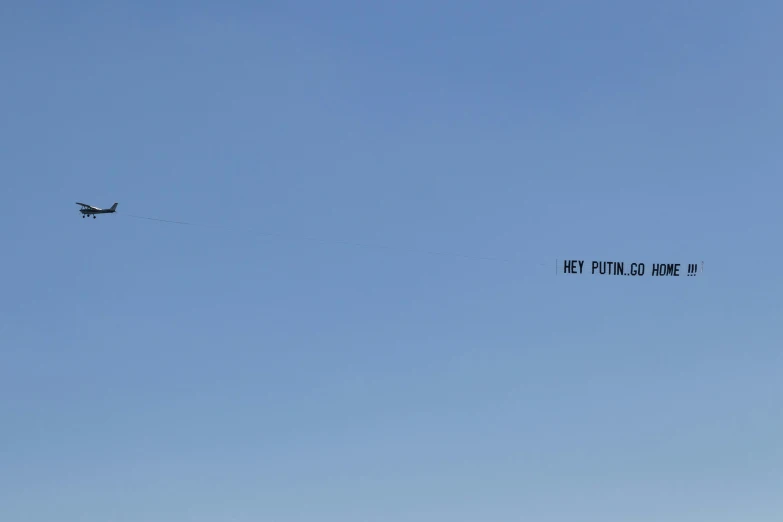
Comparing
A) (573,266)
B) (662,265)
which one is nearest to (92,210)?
(573,266)

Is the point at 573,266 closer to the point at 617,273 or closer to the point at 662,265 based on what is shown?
the point at 617,273

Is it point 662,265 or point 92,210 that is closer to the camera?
point 662,265

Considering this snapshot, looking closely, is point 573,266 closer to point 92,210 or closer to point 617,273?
point 617,273

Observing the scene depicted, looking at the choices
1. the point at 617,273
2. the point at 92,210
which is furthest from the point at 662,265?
the point at 92,210

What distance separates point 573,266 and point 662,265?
808 inches

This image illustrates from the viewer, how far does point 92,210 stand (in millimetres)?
187000

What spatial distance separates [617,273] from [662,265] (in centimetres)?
1152

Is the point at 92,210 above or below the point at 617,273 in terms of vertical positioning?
above

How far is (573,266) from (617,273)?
31.5ft

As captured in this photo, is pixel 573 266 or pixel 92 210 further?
pixel 92 210

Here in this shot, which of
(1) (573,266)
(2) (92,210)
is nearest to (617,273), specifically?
(1) (573,266)

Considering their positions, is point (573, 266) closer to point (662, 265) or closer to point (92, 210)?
point (662, 265)

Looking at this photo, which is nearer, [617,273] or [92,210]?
[617,273]

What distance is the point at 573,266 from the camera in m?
165
